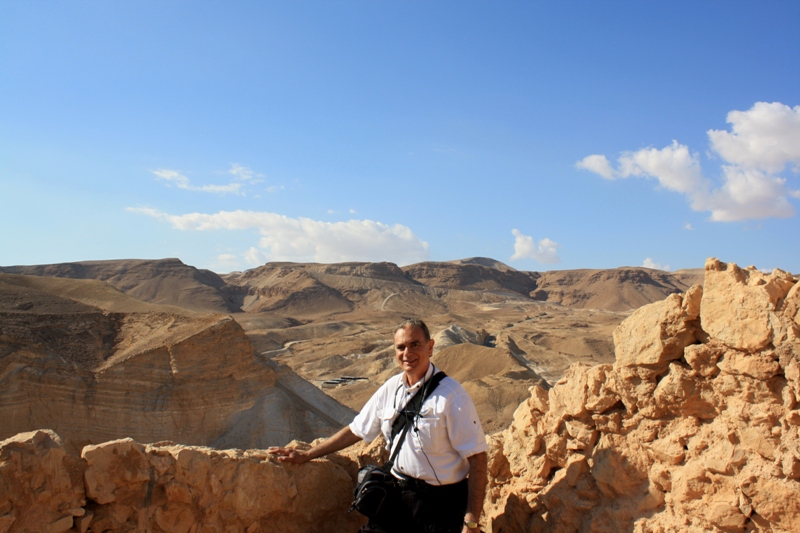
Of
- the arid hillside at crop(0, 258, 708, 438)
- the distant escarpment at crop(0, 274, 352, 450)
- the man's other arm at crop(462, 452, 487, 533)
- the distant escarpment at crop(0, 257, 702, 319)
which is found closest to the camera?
the man's other arm at crop(462, 452, 487, 533)

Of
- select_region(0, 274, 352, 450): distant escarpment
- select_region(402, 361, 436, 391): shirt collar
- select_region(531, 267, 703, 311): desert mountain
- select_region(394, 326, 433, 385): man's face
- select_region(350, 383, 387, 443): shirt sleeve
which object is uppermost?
select_region(531, 267, 703, 311): desert mountain

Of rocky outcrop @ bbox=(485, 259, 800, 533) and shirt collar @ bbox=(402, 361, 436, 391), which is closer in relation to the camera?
rocky outcrop @ bbox=(485, 259, 800, 533)

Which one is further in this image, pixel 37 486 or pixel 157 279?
pixel 157 279

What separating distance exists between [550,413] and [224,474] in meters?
2.06

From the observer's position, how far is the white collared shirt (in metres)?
2.79

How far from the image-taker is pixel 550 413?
146 inches

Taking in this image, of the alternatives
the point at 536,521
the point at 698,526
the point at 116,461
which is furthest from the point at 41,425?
the point at 698,526

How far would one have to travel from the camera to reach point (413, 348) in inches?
118

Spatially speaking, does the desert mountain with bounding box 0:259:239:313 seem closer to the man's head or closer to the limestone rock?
the limestone rock

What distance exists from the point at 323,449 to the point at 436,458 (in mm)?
856

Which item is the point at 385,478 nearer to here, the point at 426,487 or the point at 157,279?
the point at 426,487

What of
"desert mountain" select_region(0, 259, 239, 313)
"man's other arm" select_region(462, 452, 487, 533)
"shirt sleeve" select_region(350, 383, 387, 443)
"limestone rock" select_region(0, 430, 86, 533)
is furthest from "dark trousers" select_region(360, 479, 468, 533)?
"desert mountain" select_region(0, 259, 239, 313)

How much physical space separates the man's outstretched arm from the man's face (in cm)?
64

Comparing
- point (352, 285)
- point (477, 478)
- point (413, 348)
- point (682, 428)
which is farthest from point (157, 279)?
point (682, 428)
